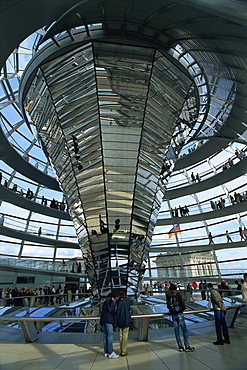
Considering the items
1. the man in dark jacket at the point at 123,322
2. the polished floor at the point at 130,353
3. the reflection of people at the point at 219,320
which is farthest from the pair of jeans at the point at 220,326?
the man in dark jacket at the point at 123,322

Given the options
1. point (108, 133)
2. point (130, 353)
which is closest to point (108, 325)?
point (130, 353)

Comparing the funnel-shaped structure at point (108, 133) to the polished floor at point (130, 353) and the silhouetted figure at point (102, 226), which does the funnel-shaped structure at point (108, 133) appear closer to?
the silhouetted figure at point (102, 226)

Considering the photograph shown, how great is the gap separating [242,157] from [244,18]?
18861 mm

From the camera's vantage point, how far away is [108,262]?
1306cm

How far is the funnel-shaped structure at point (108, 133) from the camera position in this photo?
34.0 ft

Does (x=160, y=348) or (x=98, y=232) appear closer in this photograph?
(x=160, y=348)

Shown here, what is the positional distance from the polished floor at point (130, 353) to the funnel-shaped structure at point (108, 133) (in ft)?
22.3

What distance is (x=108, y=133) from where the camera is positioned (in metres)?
11.8

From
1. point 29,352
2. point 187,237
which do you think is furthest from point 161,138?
point 187,237

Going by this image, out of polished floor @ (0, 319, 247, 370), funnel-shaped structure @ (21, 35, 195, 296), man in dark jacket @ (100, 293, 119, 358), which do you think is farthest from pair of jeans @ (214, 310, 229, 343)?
funnel-shaped structure @ (21, 35, 195, 296)

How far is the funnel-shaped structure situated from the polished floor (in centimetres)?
678

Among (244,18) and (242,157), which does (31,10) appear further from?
(242,157)

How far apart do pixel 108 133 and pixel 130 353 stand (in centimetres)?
913

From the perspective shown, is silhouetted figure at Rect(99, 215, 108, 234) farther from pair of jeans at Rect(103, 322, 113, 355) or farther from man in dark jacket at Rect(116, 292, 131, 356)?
pair of jeans at Rect(103, 322, 113, 355)
